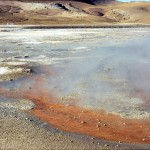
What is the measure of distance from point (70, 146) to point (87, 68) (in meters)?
14.1

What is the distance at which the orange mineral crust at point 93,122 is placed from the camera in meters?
12.7

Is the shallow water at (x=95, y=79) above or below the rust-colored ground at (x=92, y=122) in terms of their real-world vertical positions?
below

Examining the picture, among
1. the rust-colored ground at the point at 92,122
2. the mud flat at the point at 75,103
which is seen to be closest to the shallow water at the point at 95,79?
the mud flat at the point at 75,103

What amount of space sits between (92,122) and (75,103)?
9.00 ft

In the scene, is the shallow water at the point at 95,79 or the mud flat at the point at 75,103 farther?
the shallow water at the point at 95,79

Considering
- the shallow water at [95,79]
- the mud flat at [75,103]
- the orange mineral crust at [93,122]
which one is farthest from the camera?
the shallow water at [95,79]

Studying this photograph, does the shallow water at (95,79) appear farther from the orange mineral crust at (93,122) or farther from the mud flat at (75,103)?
the orange mineral crust at (93,122)

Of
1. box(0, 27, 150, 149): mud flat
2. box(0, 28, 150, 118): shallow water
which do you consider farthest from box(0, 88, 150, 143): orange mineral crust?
box(0, 28, 150, 118): shallow water

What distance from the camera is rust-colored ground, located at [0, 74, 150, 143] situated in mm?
12664

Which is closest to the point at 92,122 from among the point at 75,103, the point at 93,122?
the point at 93,122

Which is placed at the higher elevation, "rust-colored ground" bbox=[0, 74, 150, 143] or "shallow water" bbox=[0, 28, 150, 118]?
"rust-colored ground" bbox=[0, 74, 150, 143]

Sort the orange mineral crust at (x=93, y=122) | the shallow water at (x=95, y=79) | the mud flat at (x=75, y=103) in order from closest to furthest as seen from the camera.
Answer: the mud flat at (x=75, y=103), the orange mineral crust at (x=93, y=122), the shallow water at (x=95, y=79)

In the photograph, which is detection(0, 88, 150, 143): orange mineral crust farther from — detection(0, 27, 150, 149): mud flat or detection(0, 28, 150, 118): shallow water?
detection(0, 28, 150, 118): shallow water

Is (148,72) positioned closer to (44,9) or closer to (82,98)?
(82,98)
